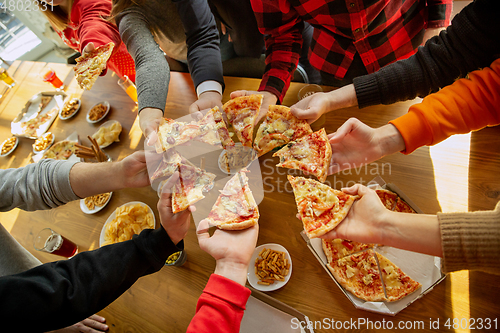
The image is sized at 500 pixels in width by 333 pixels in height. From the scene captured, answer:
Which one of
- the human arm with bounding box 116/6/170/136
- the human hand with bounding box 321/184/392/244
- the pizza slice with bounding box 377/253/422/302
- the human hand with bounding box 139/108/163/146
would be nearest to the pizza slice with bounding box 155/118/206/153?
the human hand with bounding box 139/108/163/146

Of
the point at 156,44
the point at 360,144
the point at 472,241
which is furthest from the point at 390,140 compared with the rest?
the point at 156,44

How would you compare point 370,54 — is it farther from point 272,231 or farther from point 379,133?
point 272,231

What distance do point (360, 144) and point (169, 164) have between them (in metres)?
1.39

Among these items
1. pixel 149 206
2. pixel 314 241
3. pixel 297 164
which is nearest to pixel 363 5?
pixel 297 164

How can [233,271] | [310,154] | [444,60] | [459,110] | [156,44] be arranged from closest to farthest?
A: [233,271] < [459,110] < [444,60] < [310,154] < [156,44]

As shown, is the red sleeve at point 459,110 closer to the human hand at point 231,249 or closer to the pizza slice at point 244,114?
the pizza slice at point 244,114

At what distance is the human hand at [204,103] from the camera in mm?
1894

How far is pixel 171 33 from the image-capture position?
92.4 inches

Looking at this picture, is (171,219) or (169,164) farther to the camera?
(169,164)

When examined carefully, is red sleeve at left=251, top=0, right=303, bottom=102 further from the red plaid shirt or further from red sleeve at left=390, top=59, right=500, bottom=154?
red sleeve at left=390, top=59, right=500, bottom=154

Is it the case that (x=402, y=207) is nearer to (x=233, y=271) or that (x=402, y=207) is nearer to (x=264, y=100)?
(x=233, y=271)

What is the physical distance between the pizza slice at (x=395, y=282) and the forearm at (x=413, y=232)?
1.12ft

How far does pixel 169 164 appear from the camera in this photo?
5.60ft

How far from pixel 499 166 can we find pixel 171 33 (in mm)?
2923
